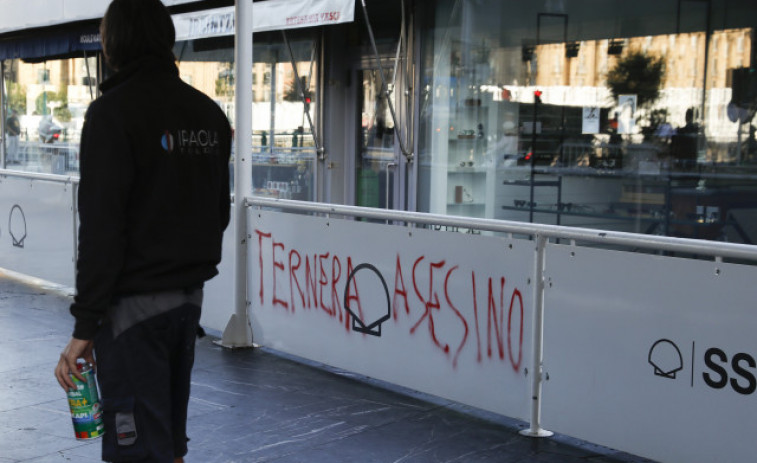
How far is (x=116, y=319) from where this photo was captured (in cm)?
319

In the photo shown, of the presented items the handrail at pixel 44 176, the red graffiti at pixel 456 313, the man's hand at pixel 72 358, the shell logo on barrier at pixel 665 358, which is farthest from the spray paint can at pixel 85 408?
the handrail at pixel 44 176

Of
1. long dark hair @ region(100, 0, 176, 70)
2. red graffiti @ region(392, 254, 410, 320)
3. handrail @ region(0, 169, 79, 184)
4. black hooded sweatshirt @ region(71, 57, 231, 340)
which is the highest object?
long dark hair @ region(100, 0, 176, 70)

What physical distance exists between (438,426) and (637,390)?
127 centimetres

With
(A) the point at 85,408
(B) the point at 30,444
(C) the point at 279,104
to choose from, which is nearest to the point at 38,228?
(C) the point at 279,104

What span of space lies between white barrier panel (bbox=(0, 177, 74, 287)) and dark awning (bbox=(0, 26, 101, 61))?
426 centimetres

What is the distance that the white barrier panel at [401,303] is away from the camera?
225 inches

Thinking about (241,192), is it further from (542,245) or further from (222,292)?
(542,245)

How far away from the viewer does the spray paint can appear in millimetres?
3219

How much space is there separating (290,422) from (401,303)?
42.6 inches

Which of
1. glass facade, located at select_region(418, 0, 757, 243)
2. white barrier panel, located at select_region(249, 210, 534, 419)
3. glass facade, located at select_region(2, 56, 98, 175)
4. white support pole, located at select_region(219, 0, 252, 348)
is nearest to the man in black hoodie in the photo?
white barrier panel, located at select_region(249, 210, 534, 419)

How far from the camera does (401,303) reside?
Answer: 6.35 m

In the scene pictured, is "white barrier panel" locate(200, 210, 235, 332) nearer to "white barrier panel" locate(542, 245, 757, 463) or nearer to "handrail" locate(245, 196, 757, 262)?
"handrail" locate(245, 196, 757, 262)

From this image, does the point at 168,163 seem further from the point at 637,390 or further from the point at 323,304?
the point at 323,304

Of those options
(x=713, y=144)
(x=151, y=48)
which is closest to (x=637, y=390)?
(x=151, y=48)
